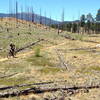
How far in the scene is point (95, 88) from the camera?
20.0 metres

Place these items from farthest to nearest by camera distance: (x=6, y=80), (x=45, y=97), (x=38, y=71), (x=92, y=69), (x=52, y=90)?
(x=92, y=69)
(x=38, y=71)
(x=6, y=80)
(x=52, y=90)
(x=45, y=97)

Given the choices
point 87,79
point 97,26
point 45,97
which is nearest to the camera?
point 45,97

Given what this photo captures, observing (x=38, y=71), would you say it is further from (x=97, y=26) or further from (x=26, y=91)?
(x=97, y=26)

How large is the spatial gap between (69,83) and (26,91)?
482cm

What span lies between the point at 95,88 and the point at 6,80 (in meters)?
8.33

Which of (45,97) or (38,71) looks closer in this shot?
(45,97)

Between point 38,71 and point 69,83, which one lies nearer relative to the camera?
point 69,83

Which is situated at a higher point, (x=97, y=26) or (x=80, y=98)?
(x=97, y=26)

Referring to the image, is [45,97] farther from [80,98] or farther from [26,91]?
[80,98]

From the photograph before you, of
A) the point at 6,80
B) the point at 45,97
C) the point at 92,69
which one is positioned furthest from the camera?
the point at 92,69

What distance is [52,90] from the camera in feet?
61.5

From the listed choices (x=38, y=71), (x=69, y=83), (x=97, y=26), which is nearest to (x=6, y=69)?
Result: (x=38, y=71)

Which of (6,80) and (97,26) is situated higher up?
(97,26)

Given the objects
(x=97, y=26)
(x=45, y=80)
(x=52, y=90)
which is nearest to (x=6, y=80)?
(x=45, y=80)
